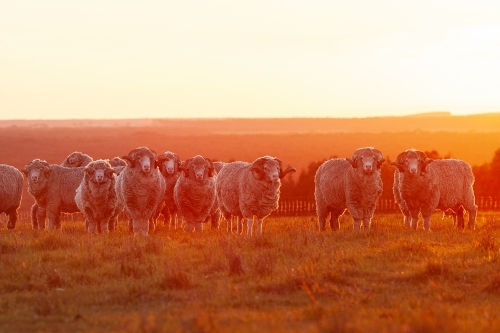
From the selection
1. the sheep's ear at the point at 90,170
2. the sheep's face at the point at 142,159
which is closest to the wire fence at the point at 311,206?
the sheep's ear at the point at 90,170

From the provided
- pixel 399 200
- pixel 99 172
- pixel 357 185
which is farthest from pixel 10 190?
pixel 399 200

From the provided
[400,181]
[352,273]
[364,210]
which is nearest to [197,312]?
[352,273]

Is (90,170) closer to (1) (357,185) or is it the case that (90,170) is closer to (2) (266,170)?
(2) (266,170)

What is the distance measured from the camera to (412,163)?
1838cm

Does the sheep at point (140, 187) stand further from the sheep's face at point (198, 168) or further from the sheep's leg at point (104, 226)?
the sheep's face at point (198, 168)

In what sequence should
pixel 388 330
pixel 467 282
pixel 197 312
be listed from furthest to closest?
pixel 467 282, pixel 197 312, pixel 388 330

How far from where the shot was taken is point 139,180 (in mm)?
17484

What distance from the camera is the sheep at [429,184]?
18734 millimetres

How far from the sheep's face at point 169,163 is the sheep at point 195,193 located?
1.05 ft

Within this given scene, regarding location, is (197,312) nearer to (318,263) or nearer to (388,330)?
(388,330)

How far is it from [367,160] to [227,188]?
342 centimetres

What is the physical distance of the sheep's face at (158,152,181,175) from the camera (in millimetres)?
18953

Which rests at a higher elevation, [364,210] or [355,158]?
[355,158]

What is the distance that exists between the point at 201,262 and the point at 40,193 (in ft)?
28.2
